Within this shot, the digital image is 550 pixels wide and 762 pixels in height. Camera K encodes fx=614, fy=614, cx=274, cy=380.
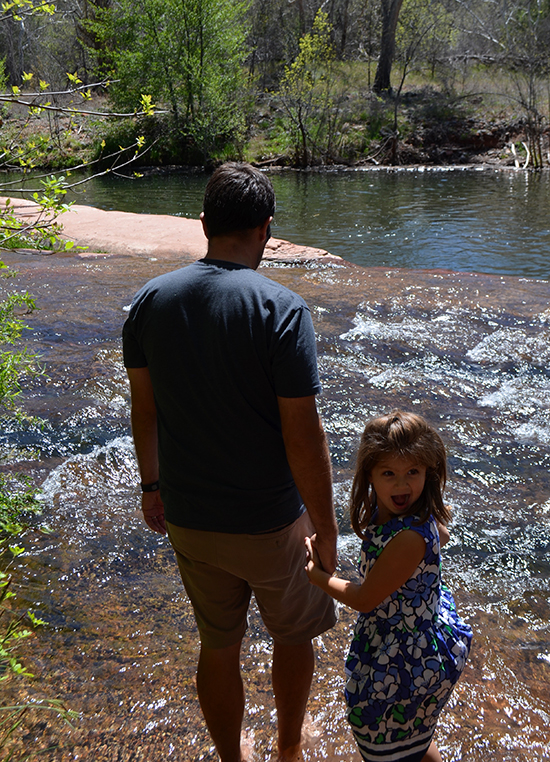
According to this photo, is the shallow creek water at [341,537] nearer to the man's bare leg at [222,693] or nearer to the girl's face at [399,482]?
the man's bare leg at [222,693]

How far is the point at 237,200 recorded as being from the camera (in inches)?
67.9

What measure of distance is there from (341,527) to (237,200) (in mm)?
2506

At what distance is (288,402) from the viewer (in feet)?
5.49

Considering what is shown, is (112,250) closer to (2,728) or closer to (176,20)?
(2,728)

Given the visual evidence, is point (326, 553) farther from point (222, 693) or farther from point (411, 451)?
point (222, 693)

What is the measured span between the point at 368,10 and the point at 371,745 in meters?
43.5

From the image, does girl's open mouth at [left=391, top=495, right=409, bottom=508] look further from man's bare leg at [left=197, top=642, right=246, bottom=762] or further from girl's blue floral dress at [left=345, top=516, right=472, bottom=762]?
man's bare leg at [left=197, top=642, right=246, bottom=762]

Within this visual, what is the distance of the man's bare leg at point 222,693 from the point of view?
1.97 meters

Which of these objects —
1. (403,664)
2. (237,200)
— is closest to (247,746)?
(403,664)

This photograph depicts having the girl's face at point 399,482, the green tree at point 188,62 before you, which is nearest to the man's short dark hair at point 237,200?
the girl's face at point 399,482

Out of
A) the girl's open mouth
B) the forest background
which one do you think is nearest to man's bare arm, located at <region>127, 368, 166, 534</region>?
the girl's open mouth

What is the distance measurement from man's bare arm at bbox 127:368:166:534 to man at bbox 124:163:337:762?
0.04ft

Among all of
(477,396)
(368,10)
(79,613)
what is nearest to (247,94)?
(368,10)

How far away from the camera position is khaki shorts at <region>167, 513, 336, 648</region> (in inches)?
72.1
